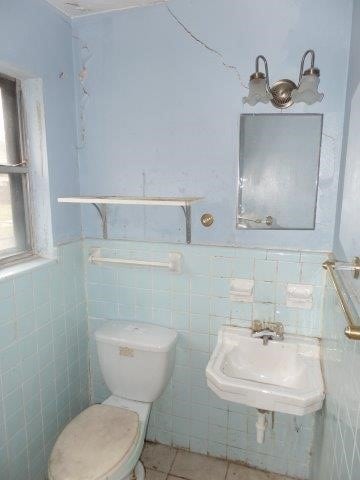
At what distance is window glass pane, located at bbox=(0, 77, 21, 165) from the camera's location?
159cm

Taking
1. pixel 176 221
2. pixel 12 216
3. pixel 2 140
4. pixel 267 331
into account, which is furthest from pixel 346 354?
pixel 2 140

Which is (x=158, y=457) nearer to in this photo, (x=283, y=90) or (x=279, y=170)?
(x=279, y=170)

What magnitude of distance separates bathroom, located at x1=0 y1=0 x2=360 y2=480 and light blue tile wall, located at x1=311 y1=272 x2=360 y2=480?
1.3 inches

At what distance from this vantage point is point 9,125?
1.62 meters

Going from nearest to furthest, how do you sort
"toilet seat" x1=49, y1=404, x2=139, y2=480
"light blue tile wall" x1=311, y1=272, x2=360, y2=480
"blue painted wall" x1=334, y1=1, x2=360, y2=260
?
"light blue tile wall" x1=311, y1=272, x2=360, y2=480
"blue painted wall" x1=334, y1=1, x2=360, y2=260
"toilet seat" x1=49, y1=404, x2=139, y2=480

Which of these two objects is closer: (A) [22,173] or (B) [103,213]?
(A) [22,173]

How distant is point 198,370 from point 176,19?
6.21 ft

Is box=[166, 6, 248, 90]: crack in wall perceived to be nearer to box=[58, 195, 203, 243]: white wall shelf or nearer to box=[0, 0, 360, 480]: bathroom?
box=[0, 0, 360, 480]: bathroom

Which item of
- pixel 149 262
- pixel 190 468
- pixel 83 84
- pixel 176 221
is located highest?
pixel 83 84

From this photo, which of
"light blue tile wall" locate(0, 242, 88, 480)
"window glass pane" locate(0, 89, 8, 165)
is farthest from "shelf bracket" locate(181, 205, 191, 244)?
"window glass pane" locate(0, 89, 8, 165)

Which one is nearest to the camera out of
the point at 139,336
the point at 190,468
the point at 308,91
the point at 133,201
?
the point at 308,91

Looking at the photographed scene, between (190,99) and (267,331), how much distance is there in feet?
4.12

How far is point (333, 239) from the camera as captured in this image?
61.6 inches

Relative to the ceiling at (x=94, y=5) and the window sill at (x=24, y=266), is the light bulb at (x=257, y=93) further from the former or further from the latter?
Answer: the window sill at (x=24, y=266)
